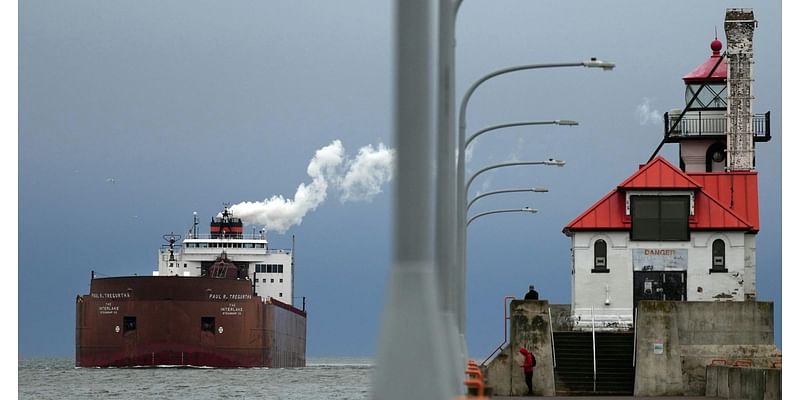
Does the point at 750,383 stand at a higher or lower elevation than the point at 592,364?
higher

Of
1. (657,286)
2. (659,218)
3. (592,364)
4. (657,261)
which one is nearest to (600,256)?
(657,261)

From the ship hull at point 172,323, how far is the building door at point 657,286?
42226 millimetres

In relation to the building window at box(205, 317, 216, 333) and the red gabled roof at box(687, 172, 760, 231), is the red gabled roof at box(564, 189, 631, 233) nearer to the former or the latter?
the red gabled roof at box(687, 172, 760, 231)

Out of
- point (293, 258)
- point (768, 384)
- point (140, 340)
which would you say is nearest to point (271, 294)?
point (293, 258)

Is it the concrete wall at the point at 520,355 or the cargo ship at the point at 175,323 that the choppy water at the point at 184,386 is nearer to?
the cargo ship at the point at 175,323

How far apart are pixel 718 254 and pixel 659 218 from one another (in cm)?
240

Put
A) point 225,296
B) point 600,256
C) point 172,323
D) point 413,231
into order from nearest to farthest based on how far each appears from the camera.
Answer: point 413,231 < point 600,256 < point 172,323 < point 225,296

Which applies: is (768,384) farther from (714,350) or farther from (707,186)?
(707,186)

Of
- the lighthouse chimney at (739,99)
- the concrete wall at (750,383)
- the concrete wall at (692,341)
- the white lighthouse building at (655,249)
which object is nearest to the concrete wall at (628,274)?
the white lighthouse building at (655,249)

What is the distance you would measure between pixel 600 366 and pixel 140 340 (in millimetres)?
49822

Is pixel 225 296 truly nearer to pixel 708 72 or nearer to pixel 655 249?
pixel 708 72

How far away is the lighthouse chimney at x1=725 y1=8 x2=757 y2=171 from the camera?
201ft

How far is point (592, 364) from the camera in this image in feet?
137

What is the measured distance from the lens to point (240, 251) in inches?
4031
